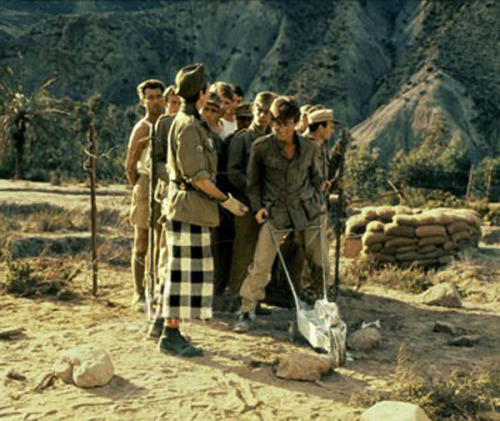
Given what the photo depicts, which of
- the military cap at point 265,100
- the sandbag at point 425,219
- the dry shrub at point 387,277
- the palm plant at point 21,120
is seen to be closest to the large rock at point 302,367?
the military cap at point 265,100

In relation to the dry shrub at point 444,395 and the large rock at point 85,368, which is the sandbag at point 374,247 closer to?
the dry shrub at point 444,395

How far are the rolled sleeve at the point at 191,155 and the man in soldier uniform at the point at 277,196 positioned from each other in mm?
951

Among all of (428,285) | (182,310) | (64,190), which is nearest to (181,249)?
(182,310)

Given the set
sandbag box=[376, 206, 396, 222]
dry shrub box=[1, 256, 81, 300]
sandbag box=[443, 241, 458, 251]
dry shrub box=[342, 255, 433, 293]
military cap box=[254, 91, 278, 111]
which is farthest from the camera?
sandbag box=[376, 206, 396, 222]

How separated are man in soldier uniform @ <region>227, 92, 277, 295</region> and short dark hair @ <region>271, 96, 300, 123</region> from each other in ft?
1.76

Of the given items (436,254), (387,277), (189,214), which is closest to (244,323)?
(189,214)

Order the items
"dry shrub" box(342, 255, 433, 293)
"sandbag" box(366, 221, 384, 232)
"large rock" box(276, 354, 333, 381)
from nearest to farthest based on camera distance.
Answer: "large rock" box(276, 354, 333, 381)
"dry shrub" box(342, 255, 433, 293)
"sandbag" box(366, 221, 384, 232)

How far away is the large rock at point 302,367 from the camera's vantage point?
401 centimetres

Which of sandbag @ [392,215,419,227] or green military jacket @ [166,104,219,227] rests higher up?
green military jacket @ [166,104,219,227]

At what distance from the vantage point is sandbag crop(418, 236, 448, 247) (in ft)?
29.5

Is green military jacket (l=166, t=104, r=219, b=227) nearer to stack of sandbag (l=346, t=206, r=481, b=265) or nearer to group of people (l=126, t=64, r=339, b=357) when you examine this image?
group of people (l=126, t=64, r=339, b=357)

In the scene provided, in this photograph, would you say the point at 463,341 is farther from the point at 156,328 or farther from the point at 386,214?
the point at 386,214

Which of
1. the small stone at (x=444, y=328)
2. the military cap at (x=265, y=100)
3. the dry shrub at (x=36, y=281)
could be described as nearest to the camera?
the military cap at (x=265, y=100)

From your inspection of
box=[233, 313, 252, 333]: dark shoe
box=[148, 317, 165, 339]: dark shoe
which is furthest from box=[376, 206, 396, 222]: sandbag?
box=[148, 317, 165, 339]: dark shoe
